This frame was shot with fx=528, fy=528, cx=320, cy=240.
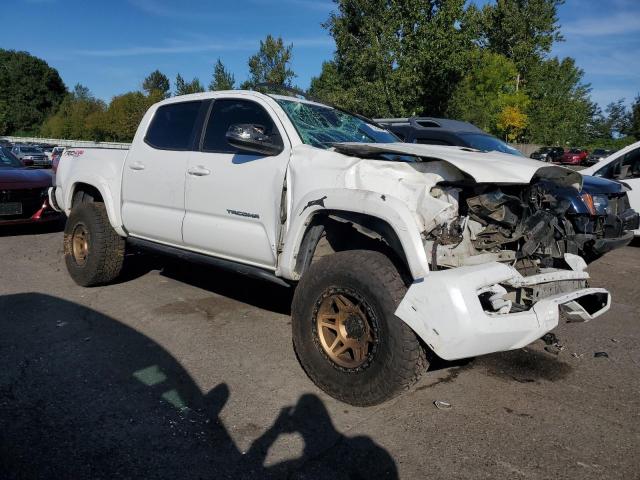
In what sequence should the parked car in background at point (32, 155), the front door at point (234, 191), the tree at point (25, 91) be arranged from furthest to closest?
the tree at point (25, 91)
the parked car in background at point (32, 155)
the front door at point (234, 191)

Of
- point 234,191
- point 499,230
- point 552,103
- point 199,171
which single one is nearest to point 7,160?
point 199,171

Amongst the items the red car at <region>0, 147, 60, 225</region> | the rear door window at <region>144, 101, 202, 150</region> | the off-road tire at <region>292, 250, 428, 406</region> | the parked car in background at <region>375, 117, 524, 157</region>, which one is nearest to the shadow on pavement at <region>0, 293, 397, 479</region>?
the off-road tire at <region>292, 250, 428, 406</region>

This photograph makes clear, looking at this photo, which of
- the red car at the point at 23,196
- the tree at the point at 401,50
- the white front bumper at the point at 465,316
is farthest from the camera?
the tree at the point at 401,50

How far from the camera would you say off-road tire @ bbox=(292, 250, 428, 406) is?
9.32ft

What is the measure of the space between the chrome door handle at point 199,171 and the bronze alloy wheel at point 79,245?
6.16ft

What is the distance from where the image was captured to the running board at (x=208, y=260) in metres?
3.86

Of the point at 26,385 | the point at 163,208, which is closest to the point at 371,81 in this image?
the point at 163,208

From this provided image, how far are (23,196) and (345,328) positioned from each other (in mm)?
7269

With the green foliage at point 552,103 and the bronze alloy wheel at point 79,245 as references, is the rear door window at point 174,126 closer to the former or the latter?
the bronze alloy wheel at point 79,245

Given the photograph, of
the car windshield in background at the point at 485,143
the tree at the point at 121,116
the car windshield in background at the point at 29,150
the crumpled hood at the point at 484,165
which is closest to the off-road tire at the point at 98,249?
the crumpled hood at the point at 484,165

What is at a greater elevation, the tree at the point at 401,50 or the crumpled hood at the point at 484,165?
the tree at the point at 401,50

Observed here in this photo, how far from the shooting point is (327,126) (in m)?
4.25

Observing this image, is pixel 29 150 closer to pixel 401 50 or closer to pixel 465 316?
pixel 401 50

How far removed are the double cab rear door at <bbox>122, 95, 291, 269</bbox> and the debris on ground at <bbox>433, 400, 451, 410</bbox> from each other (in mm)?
1454
